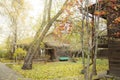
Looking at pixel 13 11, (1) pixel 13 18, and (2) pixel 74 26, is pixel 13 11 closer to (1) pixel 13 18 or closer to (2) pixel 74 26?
(1) pixel 13 18

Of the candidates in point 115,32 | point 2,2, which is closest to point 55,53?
point 2,2

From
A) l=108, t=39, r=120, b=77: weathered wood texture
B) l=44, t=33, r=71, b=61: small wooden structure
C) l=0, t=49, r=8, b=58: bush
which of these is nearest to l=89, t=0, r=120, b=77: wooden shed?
l=108, t=39, r=120, b=77: weathered wood texture

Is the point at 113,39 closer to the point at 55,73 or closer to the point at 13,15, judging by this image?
the point at 55,73

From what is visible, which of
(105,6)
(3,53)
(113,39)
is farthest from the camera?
(3,53)

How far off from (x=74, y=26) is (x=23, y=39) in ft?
112

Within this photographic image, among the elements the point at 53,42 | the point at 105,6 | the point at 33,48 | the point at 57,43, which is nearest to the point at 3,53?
the point at 53,42

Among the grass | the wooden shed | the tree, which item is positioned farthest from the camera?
the tree

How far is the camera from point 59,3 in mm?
23375

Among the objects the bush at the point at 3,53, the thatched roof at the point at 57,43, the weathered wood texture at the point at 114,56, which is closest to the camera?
the weathered wood texture at the point at 114,56

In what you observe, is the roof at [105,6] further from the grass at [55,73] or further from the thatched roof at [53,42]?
the thatched roof at [53,42]

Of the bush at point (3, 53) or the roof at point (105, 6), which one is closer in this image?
the roof at point (105, 6)

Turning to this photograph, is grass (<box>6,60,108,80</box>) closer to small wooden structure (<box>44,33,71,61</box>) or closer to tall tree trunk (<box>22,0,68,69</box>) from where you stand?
tall tree trunk (<box>22,0,68,69</box>)

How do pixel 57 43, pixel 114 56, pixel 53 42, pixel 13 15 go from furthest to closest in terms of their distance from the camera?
pixel 57 43 → pixel 53 42 → pixel 13 15 → pixel 114 56

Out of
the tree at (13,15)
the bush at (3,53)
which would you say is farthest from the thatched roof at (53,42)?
the bush at (3,53)
